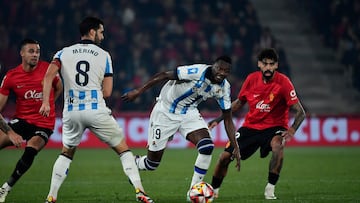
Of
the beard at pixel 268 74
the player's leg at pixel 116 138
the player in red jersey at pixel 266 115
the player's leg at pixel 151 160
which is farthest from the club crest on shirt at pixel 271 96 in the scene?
the player's leg at pixel 116 138

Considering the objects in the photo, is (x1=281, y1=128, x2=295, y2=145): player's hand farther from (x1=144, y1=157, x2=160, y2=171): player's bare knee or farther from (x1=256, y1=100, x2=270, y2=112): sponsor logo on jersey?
(x1=144, y1=157, x2=160, y2=171): player's bare knee

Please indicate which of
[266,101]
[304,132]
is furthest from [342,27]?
[266,101]

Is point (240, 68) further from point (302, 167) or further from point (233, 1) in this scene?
point (302, 167)

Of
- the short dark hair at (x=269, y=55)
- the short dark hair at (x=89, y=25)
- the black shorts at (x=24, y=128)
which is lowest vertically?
the black shorts at (x=24, y=128)

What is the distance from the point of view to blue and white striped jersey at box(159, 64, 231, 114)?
1048cm

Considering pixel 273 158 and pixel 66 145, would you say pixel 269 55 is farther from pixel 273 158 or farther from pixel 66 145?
pixel 66 145

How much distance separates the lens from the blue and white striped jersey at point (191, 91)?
10484 millimetres

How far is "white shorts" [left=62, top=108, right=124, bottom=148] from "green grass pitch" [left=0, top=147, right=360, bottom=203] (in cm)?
125

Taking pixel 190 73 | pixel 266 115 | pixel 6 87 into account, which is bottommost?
pixel 266 115

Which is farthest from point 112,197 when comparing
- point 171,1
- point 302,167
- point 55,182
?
point 171,1

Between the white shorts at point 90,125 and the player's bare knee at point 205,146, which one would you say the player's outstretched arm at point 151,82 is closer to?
the white shorts at point 90,125

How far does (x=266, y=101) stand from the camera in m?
11.3

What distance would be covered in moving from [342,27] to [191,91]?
16.3m

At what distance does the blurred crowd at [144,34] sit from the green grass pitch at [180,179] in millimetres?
4123
